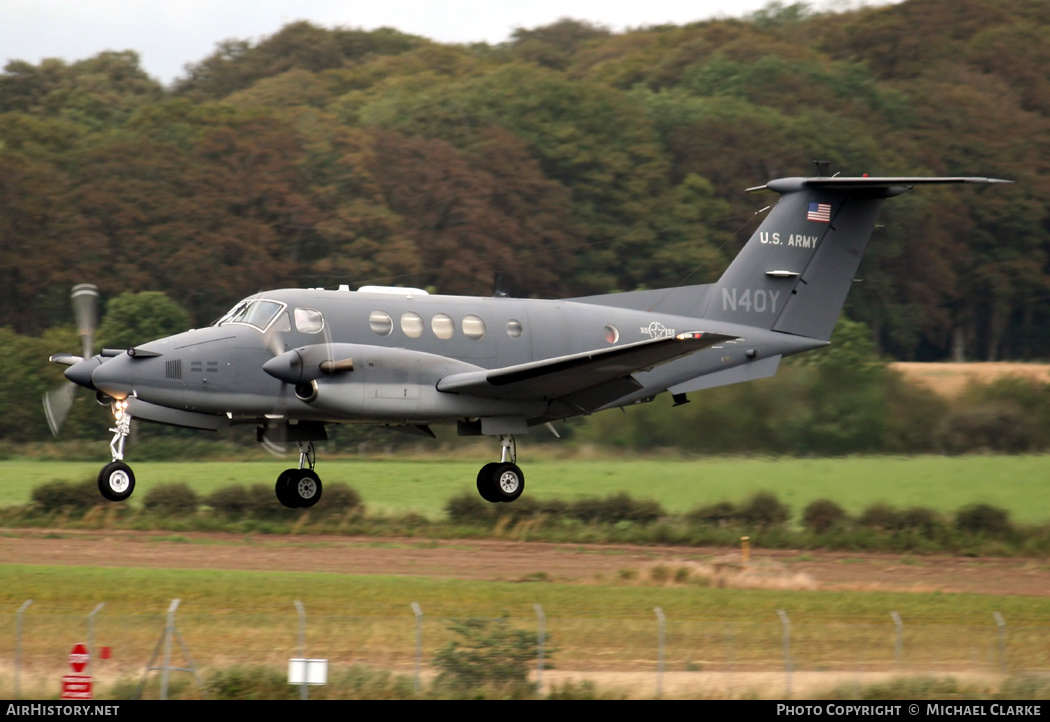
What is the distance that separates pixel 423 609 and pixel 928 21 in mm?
61782

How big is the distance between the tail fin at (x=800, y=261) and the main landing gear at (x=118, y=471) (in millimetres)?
10840

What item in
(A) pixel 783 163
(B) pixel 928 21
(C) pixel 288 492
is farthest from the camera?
(B) pixel 928 21

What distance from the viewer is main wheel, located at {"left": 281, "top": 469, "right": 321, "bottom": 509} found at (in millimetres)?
22500

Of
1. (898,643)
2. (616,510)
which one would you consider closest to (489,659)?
(898,643)

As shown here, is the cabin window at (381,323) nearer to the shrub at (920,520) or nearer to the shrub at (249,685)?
the shrub at (249,685)

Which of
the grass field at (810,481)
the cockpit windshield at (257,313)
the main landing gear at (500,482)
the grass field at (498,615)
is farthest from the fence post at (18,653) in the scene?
the grass field at (810,481)

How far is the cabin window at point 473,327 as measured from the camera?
2200 cm

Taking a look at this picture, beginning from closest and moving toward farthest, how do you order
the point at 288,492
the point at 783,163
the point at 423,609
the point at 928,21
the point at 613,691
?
1. the point at 613,691
2. the point at 288,492
3. the point at 423,609
4. the point at 783,163
5. the point at 928,21

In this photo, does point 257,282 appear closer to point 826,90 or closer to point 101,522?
point 101,522

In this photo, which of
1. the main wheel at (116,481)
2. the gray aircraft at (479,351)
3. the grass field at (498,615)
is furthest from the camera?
the gray aircraft at (479,351)

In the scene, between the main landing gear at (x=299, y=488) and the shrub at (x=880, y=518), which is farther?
the shrub at (x=880, y=518)

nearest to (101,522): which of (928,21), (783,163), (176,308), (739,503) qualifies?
(176,308)

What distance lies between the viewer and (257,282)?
49.3m

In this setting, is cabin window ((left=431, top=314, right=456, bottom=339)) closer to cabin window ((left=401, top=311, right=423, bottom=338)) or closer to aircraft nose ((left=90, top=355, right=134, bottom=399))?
cabin window ((left=401, top=311, right=423, bottom=338))
